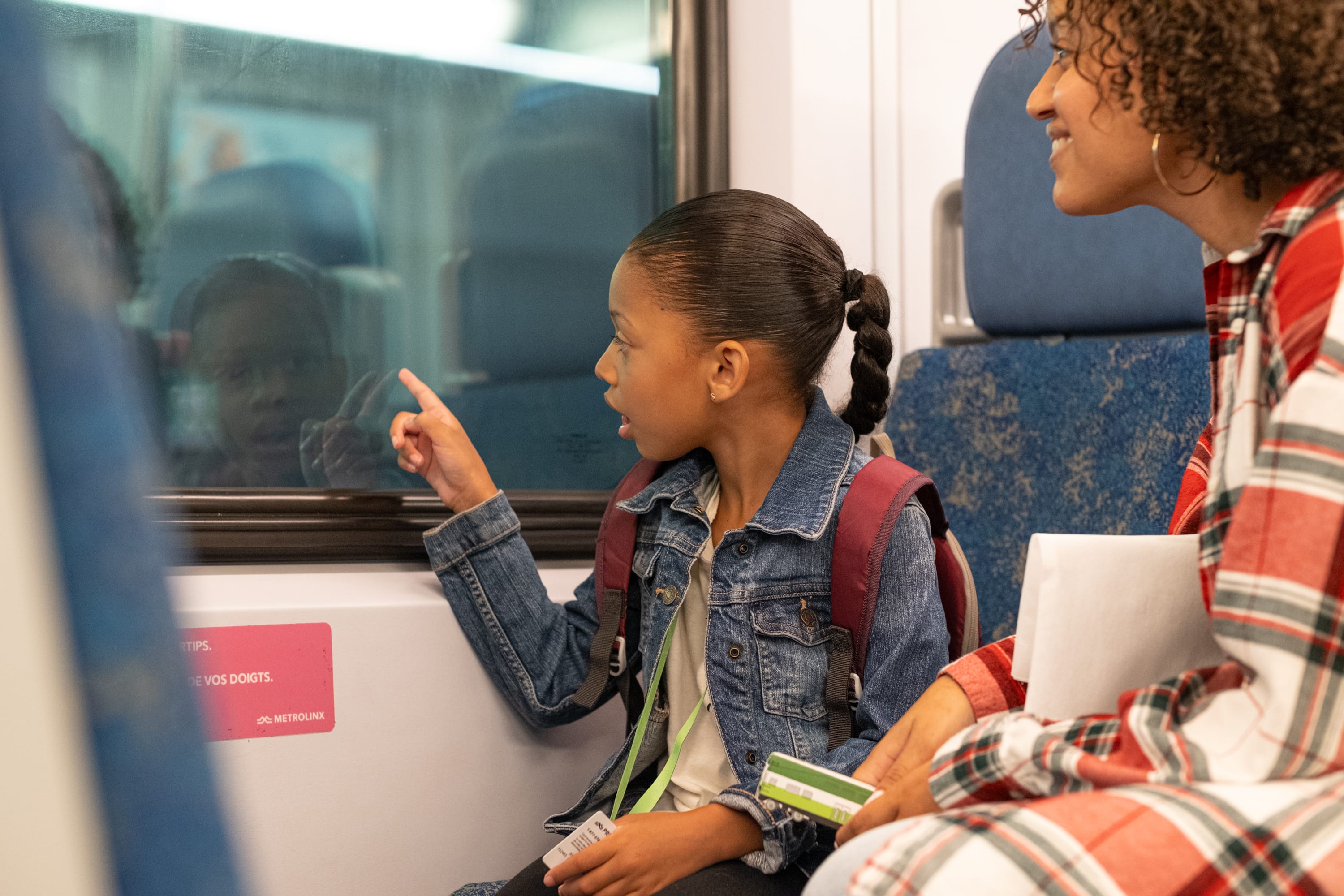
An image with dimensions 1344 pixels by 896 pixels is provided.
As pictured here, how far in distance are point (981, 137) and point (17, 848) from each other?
1397mm

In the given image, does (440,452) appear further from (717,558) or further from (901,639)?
(901,639)

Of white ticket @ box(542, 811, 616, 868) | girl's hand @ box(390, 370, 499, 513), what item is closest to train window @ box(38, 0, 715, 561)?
girl's hand @ box(390, 370, 499, 513)

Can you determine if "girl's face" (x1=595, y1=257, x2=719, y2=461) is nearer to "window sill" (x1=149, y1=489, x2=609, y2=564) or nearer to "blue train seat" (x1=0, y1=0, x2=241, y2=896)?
"window sill" (x1=149, y1=489, x2=609, y2=564)

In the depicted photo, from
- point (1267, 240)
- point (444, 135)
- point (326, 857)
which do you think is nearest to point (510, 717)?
point (326, 857)

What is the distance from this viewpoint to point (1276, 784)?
55cm

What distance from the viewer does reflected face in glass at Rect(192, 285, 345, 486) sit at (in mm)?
1270

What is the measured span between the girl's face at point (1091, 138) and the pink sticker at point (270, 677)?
2.81 feet

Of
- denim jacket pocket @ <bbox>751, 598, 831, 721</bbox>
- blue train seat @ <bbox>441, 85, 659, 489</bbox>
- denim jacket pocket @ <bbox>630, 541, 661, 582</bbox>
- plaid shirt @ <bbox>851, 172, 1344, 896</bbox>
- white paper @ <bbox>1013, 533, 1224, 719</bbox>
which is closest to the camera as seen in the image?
plaid shirt @ <bbox>851, 172, 1344, 896</bbox>

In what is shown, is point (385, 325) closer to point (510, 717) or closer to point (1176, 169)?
point (510, 717)

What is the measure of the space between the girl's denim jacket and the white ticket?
10 centimetres

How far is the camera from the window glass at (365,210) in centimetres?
123

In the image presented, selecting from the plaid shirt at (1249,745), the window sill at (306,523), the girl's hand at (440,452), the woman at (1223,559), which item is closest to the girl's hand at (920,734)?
the woman at (1223,559)

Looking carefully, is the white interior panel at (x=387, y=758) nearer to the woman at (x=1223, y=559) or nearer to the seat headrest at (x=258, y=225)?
the seat headrest at (x=258, y=225)

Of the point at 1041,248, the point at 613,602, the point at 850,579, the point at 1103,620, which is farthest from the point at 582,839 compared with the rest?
the point at 1041,248
